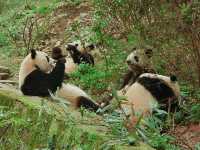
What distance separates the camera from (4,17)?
16172 mm

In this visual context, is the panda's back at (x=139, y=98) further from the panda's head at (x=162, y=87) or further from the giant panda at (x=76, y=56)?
the giant panda at (x=76, y=56)

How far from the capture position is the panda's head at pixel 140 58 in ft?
28.4

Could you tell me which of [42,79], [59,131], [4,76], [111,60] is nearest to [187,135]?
[59,131]

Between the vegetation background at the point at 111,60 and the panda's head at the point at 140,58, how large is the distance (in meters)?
0.15

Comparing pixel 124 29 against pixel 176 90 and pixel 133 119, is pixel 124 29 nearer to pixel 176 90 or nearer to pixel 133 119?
pixel 176 90

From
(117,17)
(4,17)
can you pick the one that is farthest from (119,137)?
(4,17)

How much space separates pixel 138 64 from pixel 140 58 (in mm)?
150

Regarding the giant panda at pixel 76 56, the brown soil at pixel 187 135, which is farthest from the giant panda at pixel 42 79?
the giant panda at pixel 76 56

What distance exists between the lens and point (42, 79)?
891 cm

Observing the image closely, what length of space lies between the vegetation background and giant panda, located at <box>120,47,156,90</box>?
16cm

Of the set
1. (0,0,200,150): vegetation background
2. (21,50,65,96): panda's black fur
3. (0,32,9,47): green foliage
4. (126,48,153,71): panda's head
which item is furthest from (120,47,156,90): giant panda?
(0,32,9,47): green foliage

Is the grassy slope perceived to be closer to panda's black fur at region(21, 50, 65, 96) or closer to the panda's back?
the panda's back

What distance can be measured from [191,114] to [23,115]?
Answer: 6.54 feet

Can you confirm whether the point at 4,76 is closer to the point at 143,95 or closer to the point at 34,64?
the point at 34,64
